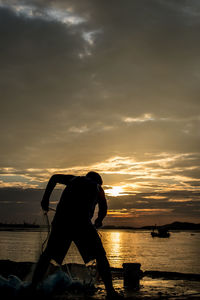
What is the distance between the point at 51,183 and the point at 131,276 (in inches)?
146

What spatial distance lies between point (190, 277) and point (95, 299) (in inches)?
224

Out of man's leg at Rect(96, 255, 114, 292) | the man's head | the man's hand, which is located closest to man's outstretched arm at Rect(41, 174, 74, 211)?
the man's head

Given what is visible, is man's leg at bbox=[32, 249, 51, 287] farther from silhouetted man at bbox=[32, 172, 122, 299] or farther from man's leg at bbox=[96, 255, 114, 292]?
man's leg at bbox=[96, 255, 114, 292]

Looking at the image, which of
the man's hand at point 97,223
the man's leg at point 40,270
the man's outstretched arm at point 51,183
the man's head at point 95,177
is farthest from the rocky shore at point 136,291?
the man's head at point 95,177

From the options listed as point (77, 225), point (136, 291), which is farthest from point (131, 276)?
point (77, 225)

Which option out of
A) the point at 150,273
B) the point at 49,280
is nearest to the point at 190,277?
the point at 150,273

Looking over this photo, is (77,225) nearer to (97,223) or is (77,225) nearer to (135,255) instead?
(97,223)

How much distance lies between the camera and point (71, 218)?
5637 mm

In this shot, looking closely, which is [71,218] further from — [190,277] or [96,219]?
[190,277]

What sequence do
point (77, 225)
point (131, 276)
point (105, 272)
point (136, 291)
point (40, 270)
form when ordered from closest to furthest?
1. point (40, 270)
2. point (105, 272)
3. point (77, 225)
4. point (136, 291)
5. point (131, 276)

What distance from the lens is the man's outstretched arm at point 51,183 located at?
576 cm

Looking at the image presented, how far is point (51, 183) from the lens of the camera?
18.9 ft

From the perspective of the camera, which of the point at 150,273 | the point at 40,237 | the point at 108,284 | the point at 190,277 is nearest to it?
the point at 108,284

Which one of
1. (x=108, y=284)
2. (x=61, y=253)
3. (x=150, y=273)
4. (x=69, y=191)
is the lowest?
(x=150, y=273)
